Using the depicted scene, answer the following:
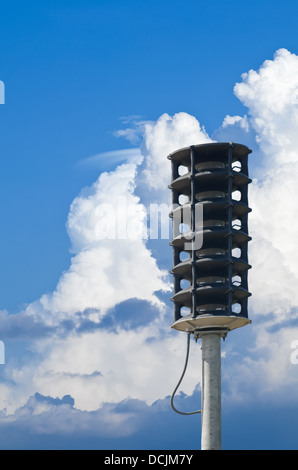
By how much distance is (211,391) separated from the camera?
336 feet

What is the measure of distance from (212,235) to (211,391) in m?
15.2

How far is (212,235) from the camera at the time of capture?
10194 cm

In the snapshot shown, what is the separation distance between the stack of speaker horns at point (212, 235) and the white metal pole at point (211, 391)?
8.20 ft

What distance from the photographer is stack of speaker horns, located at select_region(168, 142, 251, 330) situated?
10131cm

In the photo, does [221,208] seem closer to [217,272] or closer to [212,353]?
[217,272]

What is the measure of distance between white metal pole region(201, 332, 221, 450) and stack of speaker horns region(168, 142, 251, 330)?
250 cm

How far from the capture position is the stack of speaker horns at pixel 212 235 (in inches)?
3989

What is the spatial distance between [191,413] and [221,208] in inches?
809

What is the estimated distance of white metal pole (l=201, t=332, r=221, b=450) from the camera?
101m

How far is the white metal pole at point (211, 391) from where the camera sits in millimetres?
101250
